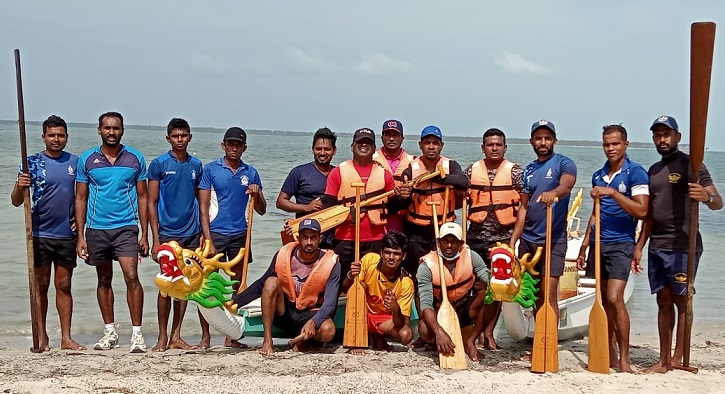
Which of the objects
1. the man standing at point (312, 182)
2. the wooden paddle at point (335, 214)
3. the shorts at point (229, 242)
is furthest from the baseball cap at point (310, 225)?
the shorts at point (229, 242)

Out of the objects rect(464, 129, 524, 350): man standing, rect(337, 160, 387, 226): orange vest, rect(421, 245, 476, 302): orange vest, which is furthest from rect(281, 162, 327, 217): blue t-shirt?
rect(464, 129, 524, 350): man standing

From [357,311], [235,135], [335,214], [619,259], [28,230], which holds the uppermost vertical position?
[235,135]

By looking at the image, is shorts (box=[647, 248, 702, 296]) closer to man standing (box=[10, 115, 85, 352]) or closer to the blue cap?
the blue cap

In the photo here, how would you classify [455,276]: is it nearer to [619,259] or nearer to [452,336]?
[452,336]

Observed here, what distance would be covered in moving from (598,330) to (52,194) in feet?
13.9

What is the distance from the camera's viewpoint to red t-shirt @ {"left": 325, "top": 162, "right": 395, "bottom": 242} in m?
6.17

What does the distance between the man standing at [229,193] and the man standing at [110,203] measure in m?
0.52

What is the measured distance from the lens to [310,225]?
5.63 meters

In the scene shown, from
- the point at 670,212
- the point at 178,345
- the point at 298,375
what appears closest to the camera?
the point at 298,375

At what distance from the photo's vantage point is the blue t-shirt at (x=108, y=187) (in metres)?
5.83

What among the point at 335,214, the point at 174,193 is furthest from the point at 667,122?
the point at 174,193

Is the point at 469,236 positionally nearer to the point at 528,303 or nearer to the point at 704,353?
the point at 528,303

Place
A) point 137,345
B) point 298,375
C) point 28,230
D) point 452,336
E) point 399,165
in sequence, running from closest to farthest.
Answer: point 298,375 → point 452,336 → point 28,230 → point 137,345 → point 399,165

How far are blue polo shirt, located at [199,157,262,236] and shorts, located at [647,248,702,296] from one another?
10.5 feet
